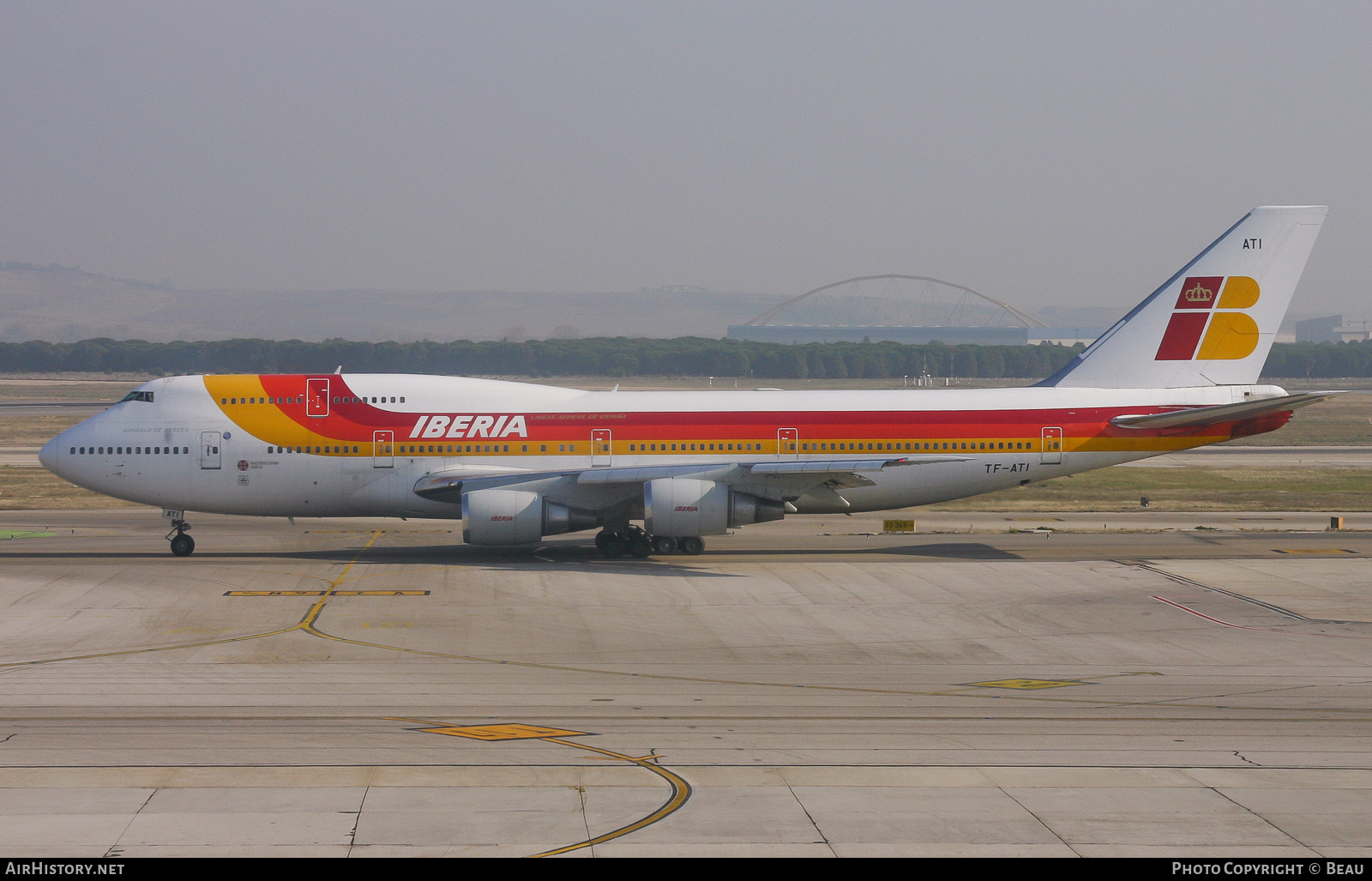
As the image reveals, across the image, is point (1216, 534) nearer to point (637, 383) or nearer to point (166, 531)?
point (166, 531)

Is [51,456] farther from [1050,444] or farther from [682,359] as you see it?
[682,359]

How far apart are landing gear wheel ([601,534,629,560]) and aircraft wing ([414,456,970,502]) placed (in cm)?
223

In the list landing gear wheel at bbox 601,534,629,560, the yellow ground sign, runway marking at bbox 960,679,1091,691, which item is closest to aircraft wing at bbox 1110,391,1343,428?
landing gear wheel at bbox 601,534,629,560

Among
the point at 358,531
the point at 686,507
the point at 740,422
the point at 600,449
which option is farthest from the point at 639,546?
the point at 358,531

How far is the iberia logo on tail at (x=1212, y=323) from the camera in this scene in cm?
3750

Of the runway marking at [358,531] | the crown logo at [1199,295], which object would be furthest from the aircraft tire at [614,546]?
the crown logo at [1199,295]

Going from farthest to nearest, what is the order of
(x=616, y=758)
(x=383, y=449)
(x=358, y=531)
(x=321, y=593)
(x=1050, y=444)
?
(x=358, y=531)
(x=1050, y=444)
(x=383, y=449)
(x=321, y=593)
(x=616, y=758)

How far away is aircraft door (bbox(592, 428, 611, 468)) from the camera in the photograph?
35781mm

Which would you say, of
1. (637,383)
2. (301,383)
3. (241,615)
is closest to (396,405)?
(301,383)

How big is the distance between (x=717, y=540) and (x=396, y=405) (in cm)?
1170

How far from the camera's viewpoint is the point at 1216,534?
3959 cm

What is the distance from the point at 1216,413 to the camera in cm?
3531

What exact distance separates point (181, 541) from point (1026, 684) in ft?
85.8

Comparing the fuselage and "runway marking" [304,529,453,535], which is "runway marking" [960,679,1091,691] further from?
"runway marking" [304,529,453,535]
